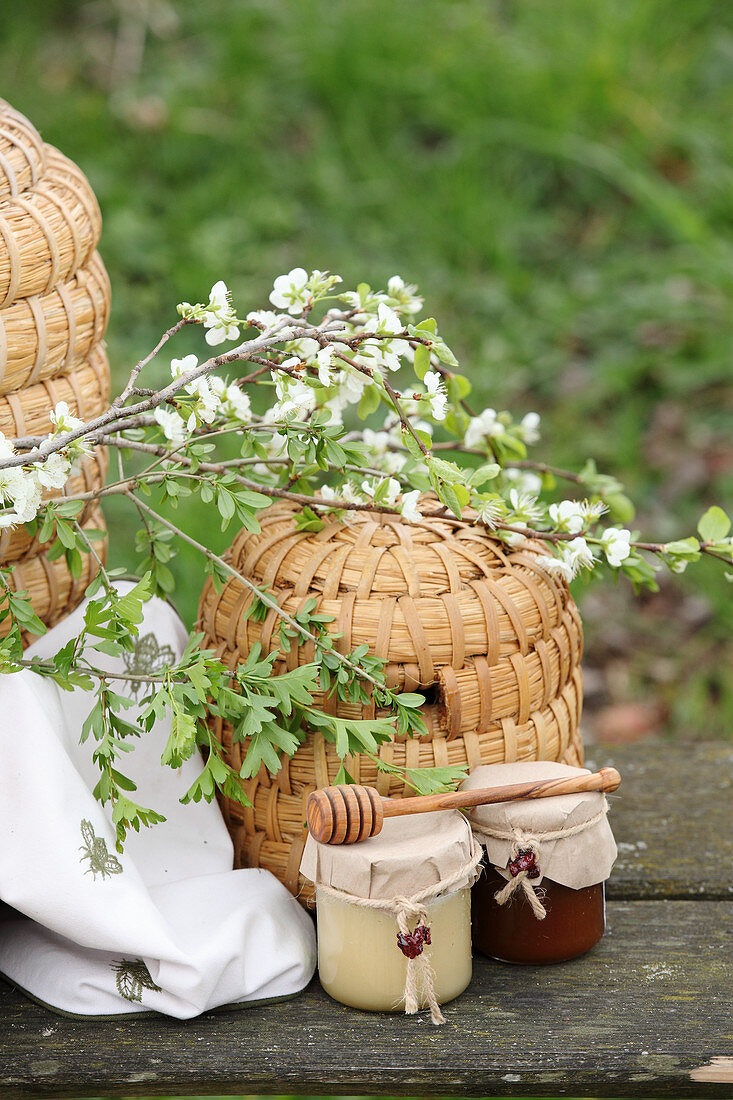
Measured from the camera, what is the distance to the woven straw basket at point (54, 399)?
3.73 feet

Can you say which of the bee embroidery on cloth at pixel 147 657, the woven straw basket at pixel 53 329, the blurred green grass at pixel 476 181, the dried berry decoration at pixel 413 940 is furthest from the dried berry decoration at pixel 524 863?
the blurred green grass at pixel 476 181

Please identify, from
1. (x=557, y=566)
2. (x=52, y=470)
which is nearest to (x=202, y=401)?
(x=52, y=470)

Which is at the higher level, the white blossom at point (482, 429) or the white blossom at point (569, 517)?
the white blossom at point (482, 429)

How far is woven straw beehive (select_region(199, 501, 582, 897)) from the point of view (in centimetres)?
112

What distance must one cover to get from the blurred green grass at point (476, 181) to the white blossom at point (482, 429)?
4.79ft

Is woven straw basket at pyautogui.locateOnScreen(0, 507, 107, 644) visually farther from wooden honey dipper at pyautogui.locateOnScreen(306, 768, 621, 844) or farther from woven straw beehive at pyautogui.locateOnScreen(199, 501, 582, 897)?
wooden honey dipper at pyautogui.locateOnScreen(306, 768, 621, 844)

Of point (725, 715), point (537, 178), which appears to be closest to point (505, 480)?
point (725, 715)

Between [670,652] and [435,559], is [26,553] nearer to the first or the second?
[435,559]

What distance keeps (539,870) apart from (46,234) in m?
0.78

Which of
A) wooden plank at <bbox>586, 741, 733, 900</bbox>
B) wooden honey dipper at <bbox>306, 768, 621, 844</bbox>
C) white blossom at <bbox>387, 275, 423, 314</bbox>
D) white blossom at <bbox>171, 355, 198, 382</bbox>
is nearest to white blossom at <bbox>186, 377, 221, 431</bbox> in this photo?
white blossom at <bbox>171, 355, 198, 382</bbox>

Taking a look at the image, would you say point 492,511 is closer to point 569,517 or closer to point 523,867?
point 569,517

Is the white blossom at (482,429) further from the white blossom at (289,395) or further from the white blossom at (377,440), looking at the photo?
the white blossom at (289,395)

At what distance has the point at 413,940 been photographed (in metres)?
1.00

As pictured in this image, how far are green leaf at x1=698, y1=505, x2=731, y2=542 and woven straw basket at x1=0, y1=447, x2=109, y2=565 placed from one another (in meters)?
0.65
